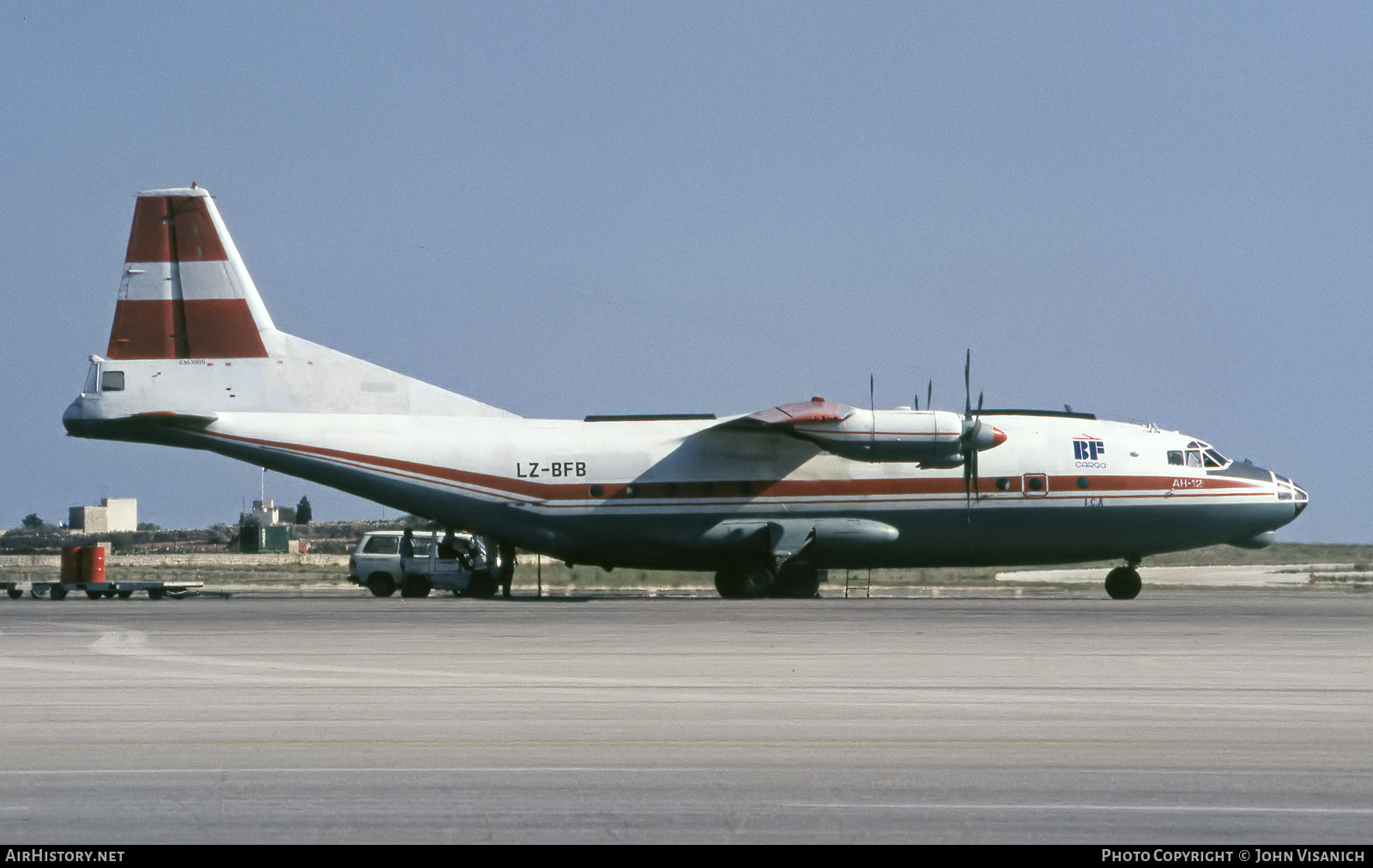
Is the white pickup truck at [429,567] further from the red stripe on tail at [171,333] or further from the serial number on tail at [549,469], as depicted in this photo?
the red stripe on tail at [171,333]

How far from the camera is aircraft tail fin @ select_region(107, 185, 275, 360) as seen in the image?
37.3m

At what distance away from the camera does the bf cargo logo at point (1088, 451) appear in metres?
38.3

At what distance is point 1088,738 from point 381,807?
624 cm

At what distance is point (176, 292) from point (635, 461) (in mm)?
13379

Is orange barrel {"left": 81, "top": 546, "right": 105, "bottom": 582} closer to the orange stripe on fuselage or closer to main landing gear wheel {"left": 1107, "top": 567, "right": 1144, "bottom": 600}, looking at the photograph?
the orange stripe on fuselage

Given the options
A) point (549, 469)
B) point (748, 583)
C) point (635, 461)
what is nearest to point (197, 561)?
point (549, 469)

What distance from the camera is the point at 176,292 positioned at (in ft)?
123

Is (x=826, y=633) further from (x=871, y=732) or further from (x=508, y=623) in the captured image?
(x=871, y=732)

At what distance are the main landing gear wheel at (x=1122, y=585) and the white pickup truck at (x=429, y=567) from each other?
16.8m

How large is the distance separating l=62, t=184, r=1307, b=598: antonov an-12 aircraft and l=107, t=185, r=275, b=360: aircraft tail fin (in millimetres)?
52

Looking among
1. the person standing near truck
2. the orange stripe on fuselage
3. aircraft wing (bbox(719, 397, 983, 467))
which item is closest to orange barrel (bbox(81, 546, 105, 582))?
the person standing near truck

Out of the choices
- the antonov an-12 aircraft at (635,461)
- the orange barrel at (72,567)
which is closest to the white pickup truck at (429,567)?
the antonov an-12 aircraft at (635,461)

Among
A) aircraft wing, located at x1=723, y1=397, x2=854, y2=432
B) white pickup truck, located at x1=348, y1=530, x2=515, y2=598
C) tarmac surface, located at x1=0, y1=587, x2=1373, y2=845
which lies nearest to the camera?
tarmac surface, located at x1=0, y1=587, x2=1373, y2=845

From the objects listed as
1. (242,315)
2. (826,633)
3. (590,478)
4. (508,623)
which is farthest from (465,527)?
(826,633)
